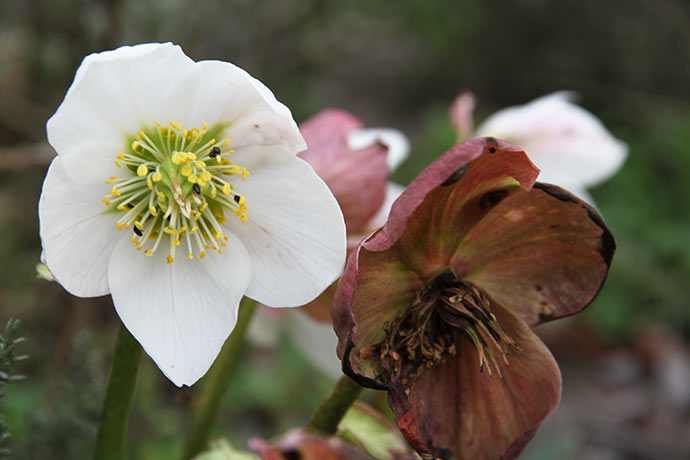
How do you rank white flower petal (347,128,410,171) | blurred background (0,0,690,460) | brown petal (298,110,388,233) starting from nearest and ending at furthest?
brown petal (298,110,388,233), white flower petal (347,128,410,171), blurred background (0,0,690,460)

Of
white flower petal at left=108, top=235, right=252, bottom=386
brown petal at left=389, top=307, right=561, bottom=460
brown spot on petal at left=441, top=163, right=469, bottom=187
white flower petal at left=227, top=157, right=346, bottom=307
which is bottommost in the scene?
brown petal at left=389, top=307, right=561, bottom=460

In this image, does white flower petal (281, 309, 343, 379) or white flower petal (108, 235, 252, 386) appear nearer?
white flower petal (108, 235, 252, 386)

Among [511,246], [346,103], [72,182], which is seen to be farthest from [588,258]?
[346,103]

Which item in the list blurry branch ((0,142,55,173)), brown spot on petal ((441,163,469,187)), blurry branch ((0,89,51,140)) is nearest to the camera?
brown spot on petal ((441,163,469,187))

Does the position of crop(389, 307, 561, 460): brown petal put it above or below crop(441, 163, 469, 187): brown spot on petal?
below

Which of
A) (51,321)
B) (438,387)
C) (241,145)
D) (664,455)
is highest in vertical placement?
(241,145)

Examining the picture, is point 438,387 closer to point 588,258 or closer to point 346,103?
point 588,258

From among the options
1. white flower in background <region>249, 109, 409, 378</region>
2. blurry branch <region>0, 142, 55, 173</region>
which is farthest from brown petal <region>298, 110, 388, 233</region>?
blurry branch <region>0, 142, 55, 173</region>

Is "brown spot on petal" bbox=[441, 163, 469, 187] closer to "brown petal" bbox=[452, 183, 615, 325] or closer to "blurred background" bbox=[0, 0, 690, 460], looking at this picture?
"brown petal" bbox=[452, 183, 615, 325]
